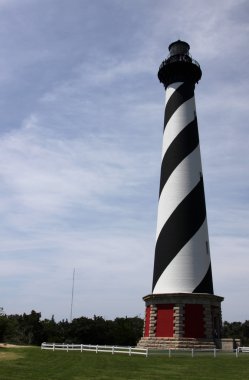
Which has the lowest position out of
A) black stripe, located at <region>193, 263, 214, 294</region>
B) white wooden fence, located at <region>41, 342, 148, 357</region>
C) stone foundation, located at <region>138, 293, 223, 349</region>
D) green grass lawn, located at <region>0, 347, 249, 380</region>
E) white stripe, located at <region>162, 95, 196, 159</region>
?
green grass lawn, located at <region>0, 347, 249, 380</region>

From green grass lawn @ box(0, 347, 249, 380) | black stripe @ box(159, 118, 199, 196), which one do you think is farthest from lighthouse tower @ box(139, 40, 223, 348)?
green grass lawn @ box(0, 347, 249, 380)

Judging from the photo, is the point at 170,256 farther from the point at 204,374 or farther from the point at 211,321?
the point at 204,374

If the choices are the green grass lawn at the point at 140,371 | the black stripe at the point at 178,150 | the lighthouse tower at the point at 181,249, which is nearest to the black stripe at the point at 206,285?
the lighthouse tower at the point at 181,249

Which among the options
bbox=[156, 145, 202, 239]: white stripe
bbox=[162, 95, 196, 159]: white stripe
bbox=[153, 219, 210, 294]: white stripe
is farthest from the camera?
bbox=[162, 95, 196, 159]: white stripe

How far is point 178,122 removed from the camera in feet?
105

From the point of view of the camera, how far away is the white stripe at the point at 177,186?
30156mm

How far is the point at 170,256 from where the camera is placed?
28.9 metres

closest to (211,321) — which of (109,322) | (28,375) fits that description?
(28,375)

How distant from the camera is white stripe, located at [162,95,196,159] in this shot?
32000 mm

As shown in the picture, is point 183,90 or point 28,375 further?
point 183,90

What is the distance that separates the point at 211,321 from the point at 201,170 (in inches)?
427

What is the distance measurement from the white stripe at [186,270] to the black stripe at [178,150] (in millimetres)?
5076

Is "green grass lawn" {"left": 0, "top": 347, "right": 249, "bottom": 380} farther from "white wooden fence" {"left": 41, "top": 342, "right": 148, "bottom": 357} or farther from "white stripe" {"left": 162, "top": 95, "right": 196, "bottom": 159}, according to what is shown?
"white stripe" {"left": 162, "top": 95, "right": 196, "bottom": 159}

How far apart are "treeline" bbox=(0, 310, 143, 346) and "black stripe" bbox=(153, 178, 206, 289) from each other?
2161cm
